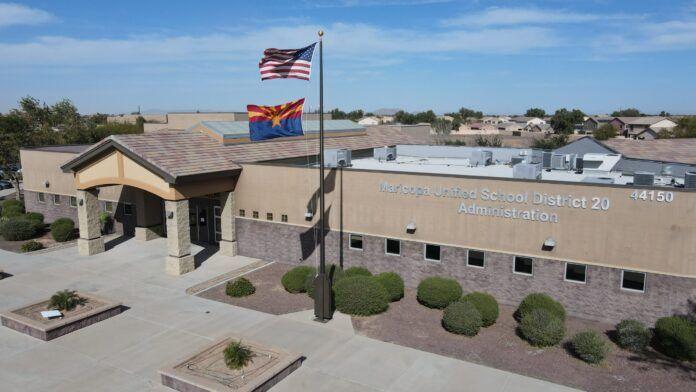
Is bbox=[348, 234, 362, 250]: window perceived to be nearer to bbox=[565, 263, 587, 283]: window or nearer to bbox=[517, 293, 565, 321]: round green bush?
bbox=[517, 293, 565, 321]: round green bush

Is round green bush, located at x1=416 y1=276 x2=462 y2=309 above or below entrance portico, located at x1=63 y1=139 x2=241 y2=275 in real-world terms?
below

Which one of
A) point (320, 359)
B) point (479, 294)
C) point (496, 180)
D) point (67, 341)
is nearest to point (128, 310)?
point (67, 341)

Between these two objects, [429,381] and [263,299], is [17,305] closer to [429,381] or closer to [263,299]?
[263,299]

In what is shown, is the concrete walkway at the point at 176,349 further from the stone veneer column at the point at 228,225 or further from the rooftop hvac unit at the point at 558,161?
the rooftop hvac unit at the point at 558,161

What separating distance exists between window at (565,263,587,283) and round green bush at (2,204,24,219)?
33647 mm


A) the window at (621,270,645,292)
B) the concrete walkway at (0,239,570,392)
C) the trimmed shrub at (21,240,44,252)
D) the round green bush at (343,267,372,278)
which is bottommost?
the concrete walkway at (0,239,570,392)

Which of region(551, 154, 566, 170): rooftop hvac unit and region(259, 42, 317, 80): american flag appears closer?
region(259, 42, 317, 80): american flag

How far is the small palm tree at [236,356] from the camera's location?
13.7 meters

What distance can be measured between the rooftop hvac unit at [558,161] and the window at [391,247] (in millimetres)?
9331

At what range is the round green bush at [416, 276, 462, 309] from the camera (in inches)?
748

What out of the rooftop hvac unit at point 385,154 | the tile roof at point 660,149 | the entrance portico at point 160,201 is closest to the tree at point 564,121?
the tile roof at point 660,149

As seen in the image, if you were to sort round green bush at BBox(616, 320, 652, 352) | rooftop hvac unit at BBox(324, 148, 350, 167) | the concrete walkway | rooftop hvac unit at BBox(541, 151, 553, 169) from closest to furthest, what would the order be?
the concrete walkway < round green bush at BBox(616, 320, 652, 352) < rooftop hvac unit at BBox(324, 148, 350, 167) < rooftop hvac unit at BBox(541, 151, 553, 169)

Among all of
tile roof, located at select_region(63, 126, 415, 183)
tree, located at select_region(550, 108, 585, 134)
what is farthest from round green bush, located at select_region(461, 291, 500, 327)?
tree, located at select_region(550, 108, 585, 134)

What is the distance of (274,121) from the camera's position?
19.6 meters
